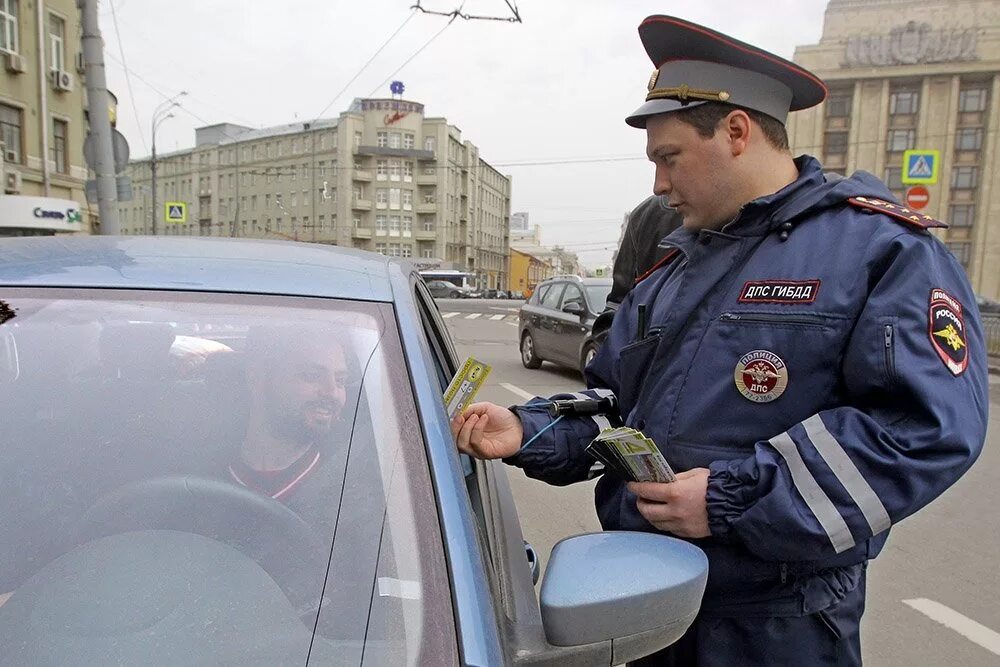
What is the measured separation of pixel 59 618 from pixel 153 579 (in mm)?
122

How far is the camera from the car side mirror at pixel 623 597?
1.03 meters

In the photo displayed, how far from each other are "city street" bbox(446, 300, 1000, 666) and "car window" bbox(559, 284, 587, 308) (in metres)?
4.23

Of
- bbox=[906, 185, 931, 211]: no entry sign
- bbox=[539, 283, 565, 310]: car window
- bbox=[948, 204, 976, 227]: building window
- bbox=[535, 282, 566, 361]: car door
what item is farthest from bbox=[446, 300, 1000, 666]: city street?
bbox=[948, 204, 976, 227]: building window

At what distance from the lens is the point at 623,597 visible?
104 centimetres

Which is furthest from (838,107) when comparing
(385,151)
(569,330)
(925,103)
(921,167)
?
A: (569,330)

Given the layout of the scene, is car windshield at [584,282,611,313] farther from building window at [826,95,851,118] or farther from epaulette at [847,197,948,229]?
building window at [826,95,851,118]

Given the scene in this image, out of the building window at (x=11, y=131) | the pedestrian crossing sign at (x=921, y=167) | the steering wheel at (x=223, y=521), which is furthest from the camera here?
the building window at (x=11, y=131)

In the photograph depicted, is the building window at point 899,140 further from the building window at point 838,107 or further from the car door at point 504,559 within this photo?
the car door at point 504,559

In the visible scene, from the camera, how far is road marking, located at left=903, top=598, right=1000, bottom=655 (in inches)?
109

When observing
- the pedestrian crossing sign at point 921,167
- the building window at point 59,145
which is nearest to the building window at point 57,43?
the building window at point 59,145

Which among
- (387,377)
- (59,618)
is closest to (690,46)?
(387,377)

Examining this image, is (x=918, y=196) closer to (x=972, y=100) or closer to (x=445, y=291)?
(x=445, y=291)

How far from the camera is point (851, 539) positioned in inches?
46.1

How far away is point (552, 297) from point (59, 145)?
18969 mm
